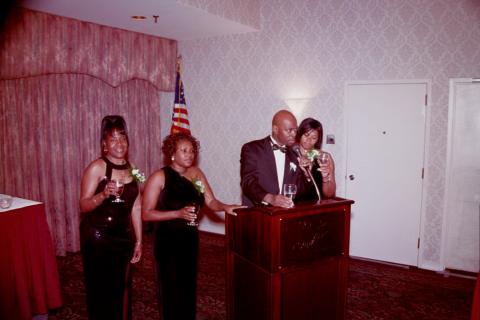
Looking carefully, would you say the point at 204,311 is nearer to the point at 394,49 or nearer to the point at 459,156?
the point at 459,156

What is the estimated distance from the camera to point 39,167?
557 cm

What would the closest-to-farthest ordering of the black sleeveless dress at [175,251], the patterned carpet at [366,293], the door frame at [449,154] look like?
1. the black sleeveless dress at [175,251]
2. the patterned carpet at [366,293]
3. the door frame at [449,154]

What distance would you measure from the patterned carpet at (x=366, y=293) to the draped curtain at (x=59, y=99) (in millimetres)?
1098

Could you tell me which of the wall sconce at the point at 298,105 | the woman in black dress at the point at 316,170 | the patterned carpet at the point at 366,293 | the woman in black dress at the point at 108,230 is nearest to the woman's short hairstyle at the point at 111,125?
the woman in black dress at the point at 108,230

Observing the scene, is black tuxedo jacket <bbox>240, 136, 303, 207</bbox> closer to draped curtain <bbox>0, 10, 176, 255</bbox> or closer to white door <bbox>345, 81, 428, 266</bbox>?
white door <bbox>345, 81, 428, 266</bbox>

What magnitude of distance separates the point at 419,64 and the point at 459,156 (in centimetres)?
137

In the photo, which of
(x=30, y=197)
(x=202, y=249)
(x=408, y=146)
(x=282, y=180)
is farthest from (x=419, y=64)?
(x=30, y=197)

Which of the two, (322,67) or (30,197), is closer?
(30,197)

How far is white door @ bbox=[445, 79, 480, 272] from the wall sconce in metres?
2.07

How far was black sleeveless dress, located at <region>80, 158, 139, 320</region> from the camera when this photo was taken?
3.00 meters

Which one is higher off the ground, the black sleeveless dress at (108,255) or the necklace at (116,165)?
the necklace at (116,165)

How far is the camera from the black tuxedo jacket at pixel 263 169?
10.3ft

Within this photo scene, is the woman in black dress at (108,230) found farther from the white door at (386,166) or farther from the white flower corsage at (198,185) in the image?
the white door at (386,166)

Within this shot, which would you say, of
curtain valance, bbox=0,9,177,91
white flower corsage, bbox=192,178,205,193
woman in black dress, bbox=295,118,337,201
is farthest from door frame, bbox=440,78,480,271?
curtain valance, bbox=0,9,177,91
